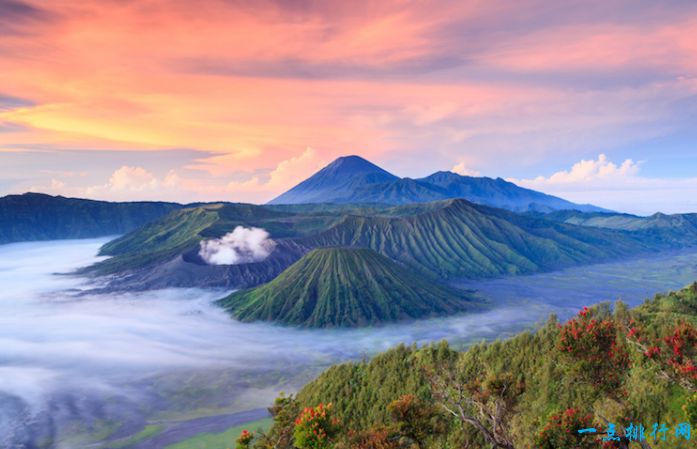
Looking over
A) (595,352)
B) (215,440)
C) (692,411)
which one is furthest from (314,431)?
(215,440)

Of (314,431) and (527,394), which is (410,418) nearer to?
(314,431)

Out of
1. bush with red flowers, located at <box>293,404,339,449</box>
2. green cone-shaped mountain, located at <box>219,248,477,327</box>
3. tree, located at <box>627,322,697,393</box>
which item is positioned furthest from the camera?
green cone-shaped mountain, located at <box>219,248,477,327</box>

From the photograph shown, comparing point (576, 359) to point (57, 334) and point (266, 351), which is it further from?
point (57, 334)

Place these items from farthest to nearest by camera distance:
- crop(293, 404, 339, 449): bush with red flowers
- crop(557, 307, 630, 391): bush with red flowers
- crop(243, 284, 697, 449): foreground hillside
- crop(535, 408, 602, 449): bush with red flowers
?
crop(293, 404, 339, 449): bush with red flowers
crop(557, 307, 630, 391): bush with red flowers
crop(243, 284, 697, 449): foreground hillside
crop(535, 408, 602, 449): bush with red flowers

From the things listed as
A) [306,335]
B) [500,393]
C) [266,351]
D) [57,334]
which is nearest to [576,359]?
[500,393]

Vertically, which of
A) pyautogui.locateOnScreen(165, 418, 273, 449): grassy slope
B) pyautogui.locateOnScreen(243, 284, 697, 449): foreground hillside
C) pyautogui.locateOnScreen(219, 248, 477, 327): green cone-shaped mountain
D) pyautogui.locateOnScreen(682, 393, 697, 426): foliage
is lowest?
pyautogui.locateOnScreen(165, 418, 273, 449): grassy slope

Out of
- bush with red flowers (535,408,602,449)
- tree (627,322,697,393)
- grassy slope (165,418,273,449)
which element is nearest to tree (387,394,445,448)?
bush with red flowers (535,408,602,449)

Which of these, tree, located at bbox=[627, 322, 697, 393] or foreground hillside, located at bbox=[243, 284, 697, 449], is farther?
foreground hillside, located at bbox=[243, 284, 697, 449]

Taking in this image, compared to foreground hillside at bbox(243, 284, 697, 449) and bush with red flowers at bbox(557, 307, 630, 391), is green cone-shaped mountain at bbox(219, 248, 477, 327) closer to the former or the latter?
foreground hillside at bbox(243, 284, 697, 449)
